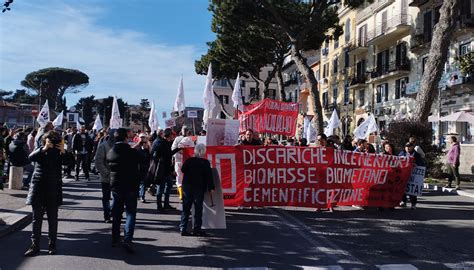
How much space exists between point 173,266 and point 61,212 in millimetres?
5214

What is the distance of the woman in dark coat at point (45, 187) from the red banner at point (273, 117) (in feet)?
39.9

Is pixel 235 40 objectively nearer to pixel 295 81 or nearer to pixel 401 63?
pixel 401 63

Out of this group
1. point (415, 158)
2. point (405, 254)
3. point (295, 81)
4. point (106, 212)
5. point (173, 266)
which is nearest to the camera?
point (173, 266)

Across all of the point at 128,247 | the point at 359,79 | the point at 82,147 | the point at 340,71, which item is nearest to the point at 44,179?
the point at 128,247

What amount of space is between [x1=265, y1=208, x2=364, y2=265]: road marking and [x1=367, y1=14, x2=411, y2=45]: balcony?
3247 cm

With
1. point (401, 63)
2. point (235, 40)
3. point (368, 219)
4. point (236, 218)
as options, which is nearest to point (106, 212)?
point (236, 218)

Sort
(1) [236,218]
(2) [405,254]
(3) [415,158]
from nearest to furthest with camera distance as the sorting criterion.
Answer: (2) [405,254] < (1) [236,218] < (3) [415,158]

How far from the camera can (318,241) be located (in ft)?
26.6

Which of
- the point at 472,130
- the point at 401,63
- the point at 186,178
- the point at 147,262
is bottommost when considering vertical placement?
the point at 147,262

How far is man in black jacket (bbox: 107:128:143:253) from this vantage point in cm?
729

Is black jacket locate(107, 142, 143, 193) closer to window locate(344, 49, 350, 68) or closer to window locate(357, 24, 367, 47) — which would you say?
window locate(357, 24, 367, 47)

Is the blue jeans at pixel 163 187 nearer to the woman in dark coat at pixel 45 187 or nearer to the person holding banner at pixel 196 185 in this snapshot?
the person holding banner at pixel 196 185

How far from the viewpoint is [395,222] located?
10.3 m

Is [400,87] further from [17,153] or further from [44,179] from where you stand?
[44,179]
